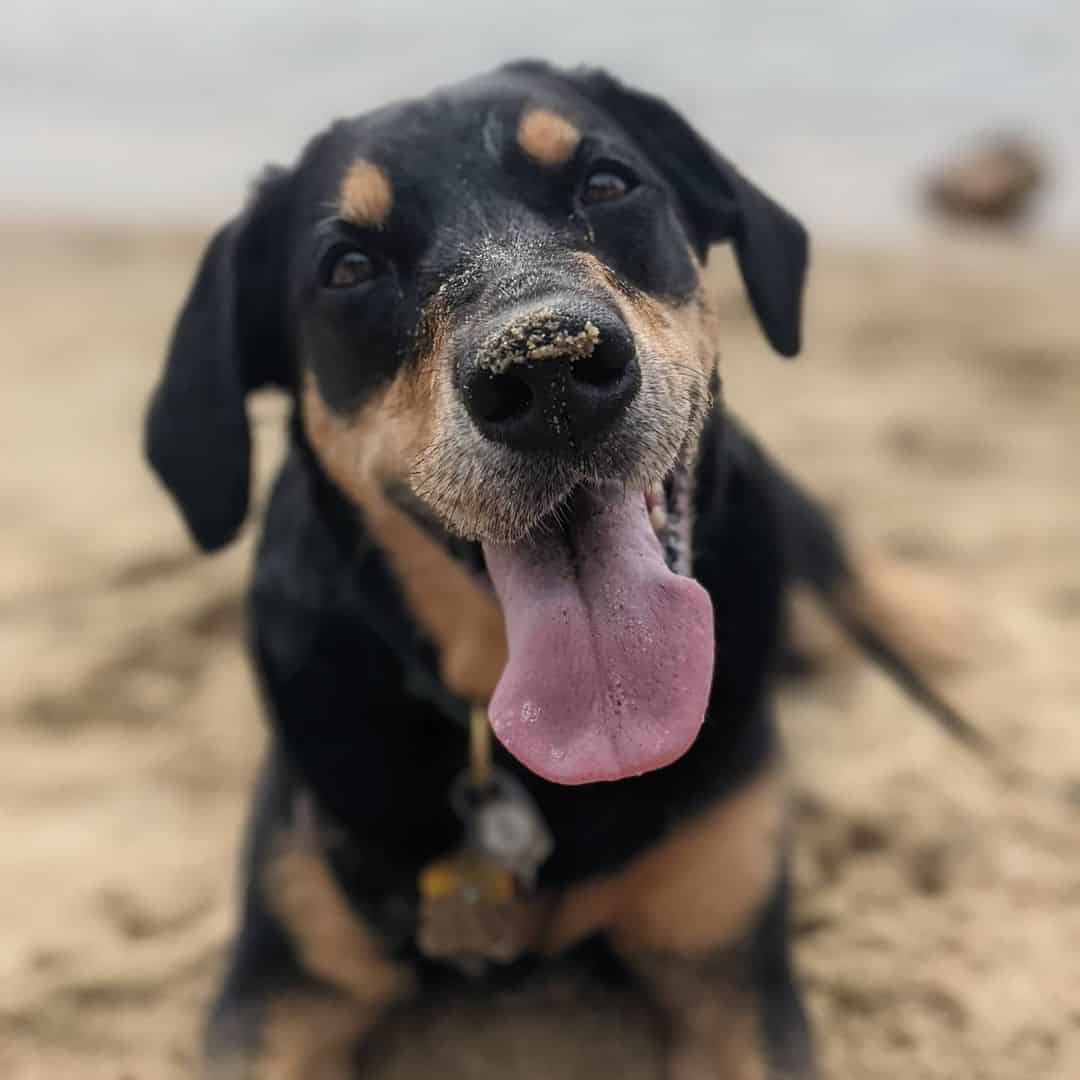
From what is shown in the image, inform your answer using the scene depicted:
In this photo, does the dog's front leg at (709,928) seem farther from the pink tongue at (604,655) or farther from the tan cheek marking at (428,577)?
the pink tongue at (604,655)

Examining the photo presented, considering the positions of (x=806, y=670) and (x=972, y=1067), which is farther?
(x=806, y=670)

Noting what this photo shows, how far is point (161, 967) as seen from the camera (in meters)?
2.71

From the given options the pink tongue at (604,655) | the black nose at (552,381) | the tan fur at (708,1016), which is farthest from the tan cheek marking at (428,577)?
the tan fur at (708,1016)

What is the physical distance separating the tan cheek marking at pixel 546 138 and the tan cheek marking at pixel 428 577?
0.50 metres

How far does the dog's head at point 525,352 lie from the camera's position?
1.94 m

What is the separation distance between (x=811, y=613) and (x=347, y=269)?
1.87 metres

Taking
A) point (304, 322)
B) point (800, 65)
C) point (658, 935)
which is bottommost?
point (800, 65)

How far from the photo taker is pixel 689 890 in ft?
8.19

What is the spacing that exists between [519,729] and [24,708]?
6.28ft

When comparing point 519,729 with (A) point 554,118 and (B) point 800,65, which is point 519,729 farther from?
(B) point 800,65

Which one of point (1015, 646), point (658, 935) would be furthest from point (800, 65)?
point (658, 935)

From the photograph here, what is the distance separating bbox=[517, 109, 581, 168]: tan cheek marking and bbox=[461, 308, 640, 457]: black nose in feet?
1.74

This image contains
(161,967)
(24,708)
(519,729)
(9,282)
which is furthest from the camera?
(9,282)

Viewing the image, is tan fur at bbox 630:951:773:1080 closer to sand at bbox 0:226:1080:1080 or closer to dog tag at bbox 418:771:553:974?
sand at bbox 0:226:1080:1080
